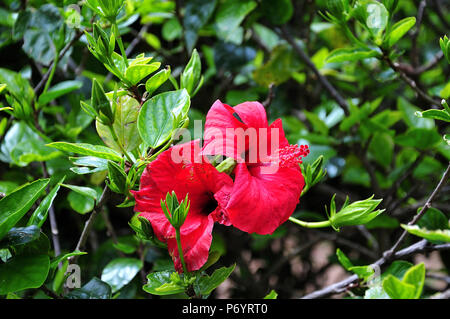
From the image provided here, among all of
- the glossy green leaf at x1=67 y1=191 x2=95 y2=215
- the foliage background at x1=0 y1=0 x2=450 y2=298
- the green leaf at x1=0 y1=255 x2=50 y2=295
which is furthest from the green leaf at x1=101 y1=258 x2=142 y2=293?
the green leaf at x1=0 y1=255 x2=50 y2=295

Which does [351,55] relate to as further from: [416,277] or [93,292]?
[93,292]

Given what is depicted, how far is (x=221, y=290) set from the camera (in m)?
1.77

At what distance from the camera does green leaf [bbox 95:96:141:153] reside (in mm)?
718

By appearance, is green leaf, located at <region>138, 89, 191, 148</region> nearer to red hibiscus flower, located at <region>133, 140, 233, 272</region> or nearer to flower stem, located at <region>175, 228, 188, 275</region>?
red hibiscus flower, located at <region>133, 140, 233, 272</region>

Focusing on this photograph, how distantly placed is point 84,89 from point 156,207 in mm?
732

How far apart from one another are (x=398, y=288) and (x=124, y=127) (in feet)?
1.55

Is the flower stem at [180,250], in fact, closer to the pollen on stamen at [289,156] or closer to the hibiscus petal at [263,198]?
the hibiscus petal at [263,198]

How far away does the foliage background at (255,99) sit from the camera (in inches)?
42.1

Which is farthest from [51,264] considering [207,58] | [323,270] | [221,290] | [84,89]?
[323,270]

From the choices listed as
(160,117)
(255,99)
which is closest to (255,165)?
(160,117)

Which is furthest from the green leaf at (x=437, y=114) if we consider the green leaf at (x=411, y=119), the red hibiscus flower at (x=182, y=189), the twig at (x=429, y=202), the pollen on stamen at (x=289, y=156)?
the green leaf at (x=411, y=119)

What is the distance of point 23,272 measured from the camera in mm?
674

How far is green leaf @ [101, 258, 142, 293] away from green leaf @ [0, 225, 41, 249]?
0.27 metres
